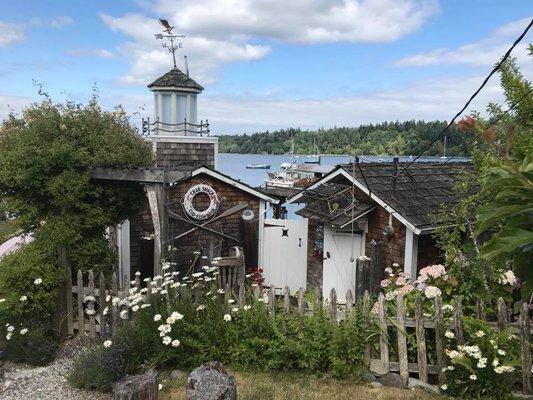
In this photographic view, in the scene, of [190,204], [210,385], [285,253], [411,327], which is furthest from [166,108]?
[210,385]

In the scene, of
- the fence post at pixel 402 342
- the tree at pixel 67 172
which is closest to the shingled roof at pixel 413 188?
the fence post at pixel 402 342

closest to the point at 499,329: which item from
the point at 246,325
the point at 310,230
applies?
the point at 246,325

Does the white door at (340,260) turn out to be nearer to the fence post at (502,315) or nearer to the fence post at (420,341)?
the fence post at (420,341)

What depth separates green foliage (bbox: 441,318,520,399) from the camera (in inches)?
215

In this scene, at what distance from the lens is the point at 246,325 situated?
662 centimetres

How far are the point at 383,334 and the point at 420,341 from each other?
0.45 metres

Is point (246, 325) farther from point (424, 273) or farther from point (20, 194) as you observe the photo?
point (20, 194)

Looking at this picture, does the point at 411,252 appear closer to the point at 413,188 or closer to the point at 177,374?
the point at 413,188

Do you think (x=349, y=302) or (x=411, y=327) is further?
(x=349, y=302)

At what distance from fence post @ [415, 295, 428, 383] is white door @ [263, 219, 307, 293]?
7344mm

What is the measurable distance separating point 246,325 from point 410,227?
4.55 metres

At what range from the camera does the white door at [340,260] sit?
11.6m

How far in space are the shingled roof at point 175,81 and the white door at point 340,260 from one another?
6.09m

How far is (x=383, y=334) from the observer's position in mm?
6180
